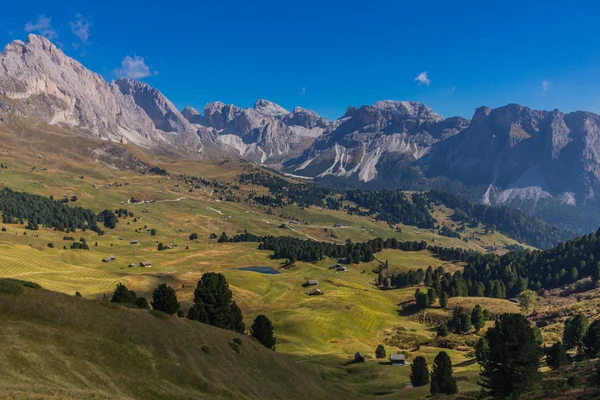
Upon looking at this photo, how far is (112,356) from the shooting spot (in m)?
47.5

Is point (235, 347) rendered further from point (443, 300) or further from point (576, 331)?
point (443, 300)

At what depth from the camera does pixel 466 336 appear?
520 feet

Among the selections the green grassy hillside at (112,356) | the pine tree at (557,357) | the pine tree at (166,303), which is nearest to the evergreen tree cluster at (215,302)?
the pine tree at (166,303)

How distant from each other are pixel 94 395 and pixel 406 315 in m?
178

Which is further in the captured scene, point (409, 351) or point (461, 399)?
point (409, 351)

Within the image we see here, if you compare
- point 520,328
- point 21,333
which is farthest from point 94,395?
point 520,328

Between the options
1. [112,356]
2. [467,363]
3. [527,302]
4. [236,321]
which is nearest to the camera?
[112,356]

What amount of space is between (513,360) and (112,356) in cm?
5720

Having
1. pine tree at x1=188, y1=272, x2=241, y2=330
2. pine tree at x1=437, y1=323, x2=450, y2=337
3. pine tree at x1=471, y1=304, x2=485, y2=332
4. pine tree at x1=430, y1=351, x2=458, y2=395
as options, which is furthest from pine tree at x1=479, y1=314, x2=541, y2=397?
pine tree at x1=471, y1=304, x2=485, y2=332

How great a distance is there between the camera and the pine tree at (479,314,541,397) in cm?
6144

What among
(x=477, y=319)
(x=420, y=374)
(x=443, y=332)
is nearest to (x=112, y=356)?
(x=420, y=374)

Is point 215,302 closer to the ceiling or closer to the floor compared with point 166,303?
closer to the floor

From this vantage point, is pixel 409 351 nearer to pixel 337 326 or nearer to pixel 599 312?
pixel 337 326

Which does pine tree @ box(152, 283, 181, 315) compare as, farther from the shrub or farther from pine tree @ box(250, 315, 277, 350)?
pine tree @ box(250, 315, 277, 350)
